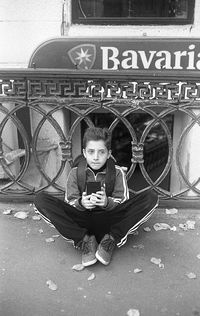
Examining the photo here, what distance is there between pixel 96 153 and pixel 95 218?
0.49 meters

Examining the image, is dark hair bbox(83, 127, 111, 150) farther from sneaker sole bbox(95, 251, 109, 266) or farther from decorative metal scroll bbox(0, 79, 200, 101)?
sneaker sole bbox(95, 251, 109, 266)

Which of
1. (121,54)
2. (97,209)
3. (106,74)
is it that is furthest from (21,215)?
(121,54)

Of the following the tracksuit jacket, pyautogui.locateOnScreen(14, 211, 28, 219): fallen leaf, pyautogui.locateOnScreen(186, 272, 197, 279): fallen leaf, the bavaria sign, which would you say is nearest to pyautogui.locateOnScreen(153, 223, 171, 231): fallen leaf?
the tracksuit jacket

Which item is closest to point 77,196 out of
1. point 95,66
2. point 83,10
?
point 95,66

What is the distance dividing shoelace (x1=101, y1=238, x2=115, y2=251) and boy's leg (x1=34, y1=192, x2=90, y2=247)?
0.54 feet

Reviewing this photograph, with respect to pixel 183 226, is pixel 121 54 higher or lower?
higher

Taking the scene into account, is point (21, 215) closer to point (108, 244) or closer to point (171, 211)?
Answer: point (108, 244)

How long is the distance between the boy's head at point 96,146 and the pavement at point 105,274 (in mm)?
711

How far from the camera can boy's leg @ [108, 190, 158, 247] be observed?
3.08 meters

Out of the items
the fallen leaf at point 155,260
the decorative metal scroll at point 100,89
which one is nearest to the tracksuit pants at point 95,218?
the fallen leaf at point 155,260

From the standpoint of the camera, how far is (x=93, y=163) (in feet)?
9.90

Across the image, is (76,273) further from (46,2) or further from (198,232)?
(46,2)

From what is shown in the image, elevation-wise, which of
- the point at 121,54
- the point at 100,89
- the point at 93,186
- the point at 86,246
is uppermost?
the point at 121,54

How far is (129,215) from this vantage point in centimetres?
312
